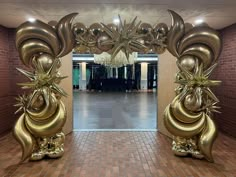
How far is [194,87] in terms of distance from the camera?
3.89 m

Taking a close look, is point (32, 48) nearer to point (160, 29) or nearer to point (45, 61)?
point (45, 61)

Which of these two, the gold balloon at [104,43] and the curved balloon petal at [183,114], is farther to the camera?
the curved balloon petal at [183,114]

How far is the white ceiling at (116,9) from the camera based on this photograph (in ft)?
12.3

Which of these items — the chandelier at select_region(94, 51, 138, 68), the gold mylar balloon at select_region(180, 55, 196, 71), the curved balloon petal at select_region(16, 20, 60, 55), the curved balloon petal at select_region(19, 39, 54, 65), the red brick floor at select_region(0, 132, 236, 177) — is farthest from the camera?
the chandelier at select_region(94, 51, 138, 68)

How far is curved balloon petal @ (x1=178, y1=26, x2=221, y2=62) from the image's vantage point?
12.7 feet

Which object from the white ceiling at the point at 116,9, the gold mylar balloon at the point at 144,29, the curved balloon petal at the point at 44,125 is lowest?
the curved balloon petal at the point at 44,125

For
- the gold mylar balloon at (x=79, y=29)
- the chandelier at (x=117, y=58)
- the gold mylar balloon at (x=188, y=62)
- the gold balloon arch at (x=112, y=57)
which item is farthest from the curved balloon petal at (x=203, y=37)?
the chandelier at (x=117, y=58)

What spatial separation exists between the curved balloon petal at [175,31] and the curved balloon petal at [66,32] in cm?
157

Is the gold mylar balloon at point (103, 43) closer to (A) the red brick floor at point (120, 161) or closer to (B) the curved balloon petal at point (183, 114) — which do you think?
(B) the curved balloon petal at point (183, 114)

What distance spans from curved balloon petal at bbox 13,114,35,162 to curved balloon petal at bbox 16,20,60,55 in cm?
132

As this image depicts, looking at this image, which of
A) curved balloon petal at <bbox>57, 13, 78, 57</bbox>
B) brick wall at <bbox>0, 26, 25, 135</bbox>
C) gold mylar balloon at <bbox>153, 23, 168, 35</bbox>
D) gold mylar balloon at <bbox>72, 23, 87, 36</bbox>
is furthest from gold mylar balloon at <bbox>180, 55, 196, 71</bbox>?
brick wall at <bbox>0, 26, 25, 135</bbox>

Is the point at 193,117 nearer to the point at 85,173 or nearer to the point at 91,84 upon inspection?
the point at 85,173

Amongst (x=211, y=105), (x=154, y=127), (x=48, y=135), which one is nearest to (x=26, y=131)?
(x=48, y=135)

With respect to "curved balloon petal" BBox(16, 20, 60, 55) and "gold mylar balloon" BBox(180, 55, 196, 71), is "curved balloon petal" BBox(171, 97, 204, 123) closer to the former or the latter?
"gold mylar balloon" BBox(180, 55, 196, 71)
